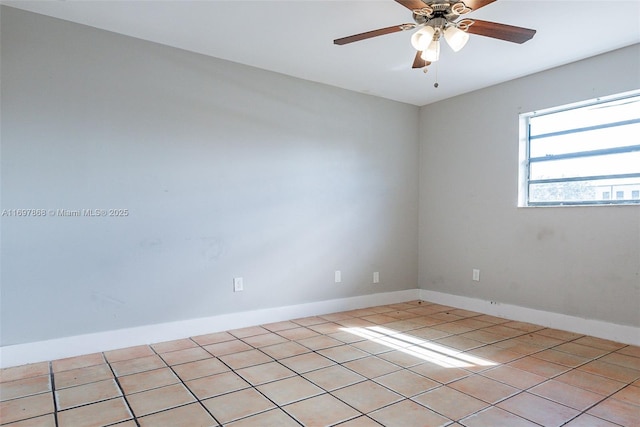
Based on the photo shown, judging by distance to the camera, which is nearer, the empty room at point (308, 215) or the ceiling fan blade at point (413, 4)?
the ceiling fan blade at point (413, 4)

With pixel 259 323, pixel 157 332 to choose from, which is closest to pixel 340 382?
pixel 259 323

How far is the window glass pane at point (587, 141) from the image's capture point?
3.02 meters

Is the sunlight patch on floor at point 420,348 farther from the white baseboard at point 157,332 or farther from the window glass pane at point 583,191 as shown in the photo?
the window glass pane at point 583,191

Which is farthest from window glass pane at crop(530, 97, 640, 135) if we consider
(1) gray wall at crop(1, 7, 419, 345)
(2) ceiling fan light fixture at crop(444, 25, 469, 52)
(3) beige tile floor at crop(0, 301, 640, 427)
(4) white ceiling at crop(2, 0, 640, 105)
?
(2) ceiling fan light fixture at crop(444, 25, 469, 52)

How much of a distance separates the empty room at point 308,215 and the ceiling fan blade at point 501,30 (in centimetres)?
2

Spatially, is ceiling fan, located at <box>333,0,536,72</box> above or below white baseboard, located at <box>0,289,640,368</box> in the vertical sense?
above

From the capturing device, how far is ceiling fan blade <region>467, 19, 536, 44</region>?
1985mm

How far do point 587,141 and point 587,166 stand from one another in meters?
0.22

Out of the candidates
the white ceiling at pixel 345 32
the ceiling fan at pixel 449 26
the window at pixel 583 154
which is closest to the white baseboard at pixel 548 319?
the window at pixel 583 154

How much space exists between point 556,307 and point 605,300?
0.39 m

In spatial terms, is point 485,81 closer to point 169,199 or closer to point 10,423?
point 169,199

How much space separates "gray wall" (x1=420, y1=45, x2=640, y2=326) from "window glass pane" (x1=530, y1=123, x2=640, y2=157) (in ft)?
0.74

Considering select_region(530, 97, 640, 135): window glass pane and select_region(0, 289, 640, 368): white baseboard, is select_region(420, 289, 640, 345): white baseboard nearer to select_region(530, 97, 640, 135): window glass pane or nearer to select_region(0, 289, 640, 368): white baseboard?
select_region(0, 289, 640, 368): white baseboard

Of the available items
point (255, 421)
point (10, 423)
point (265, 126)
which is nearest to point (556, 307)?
point (255, 421)
